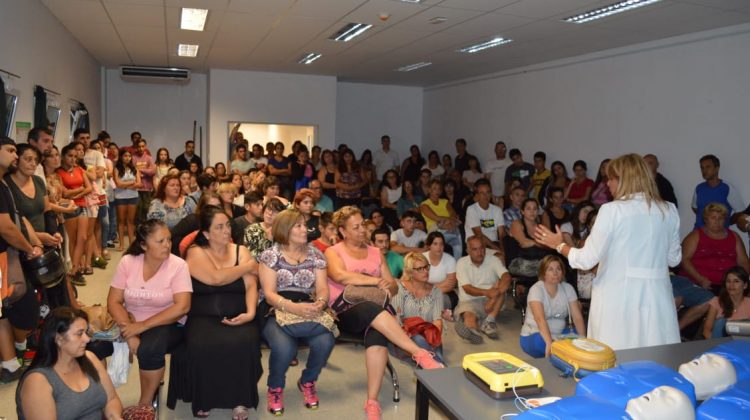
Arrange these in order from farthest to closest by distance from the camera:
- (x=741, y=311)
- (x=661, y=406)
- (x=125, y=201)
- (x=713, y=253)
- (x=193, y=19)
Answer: (x=125, y=201)
(x=193, y=19)
(x=713, y=253)
(x=741, y=311)
(x=661, y=406)

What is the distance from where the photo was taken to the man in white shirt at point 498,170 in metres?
10.1

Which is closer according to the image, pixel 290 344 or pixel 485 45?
pixel 290 344

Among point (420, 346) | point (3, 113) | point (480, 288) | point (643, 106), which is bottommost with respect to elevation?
A: point (420, 346)

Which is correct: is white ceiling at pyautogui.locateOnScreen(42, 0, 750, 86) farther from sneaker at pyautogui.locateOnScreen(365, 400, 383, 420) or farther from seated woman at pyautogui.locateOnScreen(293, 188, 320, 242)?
sneaker at pyautogui.locateOnScreen(365, 400, 383, 420)

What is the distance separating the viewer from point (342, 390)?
3848 mm

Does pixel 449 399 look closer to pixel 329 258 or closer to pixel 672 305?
pixel 672 305

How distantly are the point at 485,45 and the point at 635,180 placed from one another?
17.8 ft

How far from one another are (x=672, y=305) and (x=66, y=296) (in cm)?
388

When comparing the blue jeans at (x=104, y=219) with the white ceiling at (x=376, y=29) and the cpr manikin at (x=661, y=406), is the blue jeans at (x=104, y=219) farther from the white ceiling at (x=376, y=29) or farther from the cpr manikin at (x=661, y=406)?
the cpr manikin at (x=661, y=406)

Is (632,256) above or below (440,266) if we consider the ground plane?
above

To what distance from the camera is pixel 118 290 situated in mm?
3291

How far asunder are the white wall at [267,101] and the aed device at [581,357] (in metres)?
9.55

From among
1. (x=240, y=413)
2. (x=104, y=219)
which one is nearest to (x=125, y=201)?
(x=104, y=219)

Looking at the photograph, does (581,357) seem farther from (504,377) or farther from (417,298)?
(417,298)
